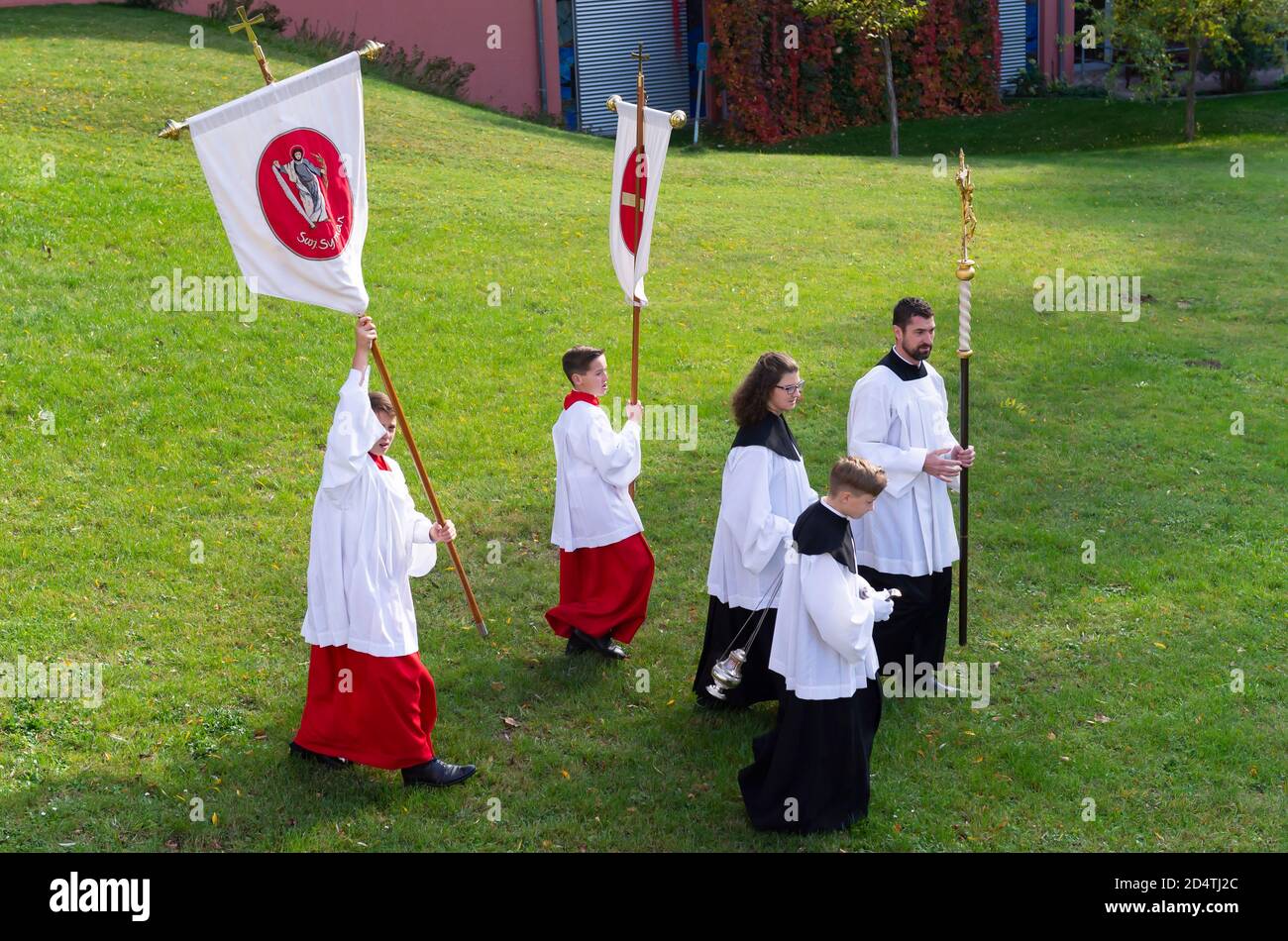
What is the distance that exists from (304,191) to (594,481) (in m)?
2.58

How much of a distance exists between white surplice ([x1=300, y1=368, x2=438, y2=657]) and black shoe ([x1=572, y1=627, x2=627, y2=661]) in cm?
180

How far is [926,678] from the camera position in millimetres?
8352

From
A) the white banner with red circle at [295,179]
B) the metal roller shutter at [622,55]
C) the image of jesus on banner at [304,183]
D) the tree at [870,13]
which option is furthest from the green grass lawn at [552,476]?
the metal roller shutter at [622,55]

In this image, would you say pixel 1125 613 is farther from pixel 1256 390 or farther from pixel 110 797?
pixel 110 797

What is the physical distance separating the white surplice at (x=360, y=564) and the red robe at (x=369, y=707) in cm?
10

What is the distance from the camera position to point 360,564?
6934 mm

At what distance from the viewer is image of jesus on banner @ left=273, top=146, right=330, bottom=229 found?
714 cm

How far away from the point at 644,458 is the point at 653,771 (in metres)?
4.96

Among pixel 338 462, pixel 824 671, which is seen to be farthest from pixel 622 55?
pixel 824 671

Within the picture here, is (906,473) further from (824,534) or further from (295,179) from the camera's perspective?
(295,179)

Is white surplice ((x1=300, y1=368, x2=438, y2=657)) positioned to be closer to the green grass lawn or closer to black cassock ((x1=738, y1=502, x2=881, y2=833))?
the green grass lawn

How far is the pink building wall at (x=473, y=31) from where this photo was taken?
26.0 m

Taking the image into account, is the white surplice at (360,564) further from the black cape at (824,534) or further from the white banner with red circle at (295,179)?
the black cape at (824,534)

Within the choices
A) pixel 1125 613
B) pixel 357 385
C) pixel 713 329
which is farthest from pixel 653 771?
pixel 713 329
